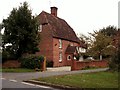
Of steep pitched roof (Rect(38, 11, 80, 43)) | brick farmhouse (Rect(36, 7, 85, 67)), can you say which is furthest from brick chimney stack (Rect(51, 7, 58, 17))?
steep pitched roof (Rect(38, 11, 80, 43))

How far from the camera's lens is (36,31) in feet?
127

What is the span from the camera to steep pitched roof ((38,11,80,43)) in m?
49.0

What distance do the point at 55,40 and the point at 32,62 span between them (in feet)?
48.0

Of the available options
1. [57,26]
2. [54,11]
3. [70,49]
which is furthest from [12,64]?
[54,11]

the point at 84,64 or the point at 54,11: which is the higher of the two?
the point at 54,11

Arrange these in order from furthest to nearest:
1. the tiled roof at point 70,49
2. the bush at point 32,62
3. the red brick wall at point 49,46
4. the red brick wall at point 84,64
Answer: the tiled roof at point 70,49 < the red brick wall at point 49,46 < the red brick wall at point 84,64 < the bush at point 32,62

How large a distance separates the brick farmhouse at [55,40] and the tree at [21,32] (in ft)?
27.7

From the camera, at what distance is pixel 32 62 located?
114ft

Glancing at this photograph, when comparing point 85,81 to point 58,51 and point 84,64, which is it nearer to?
point 84,64

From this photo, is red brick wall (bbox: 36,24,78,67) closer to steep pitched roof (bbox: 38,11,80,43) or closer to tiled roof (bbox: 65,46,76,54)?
steep pitched roof (bbox: 38,11,80,43)

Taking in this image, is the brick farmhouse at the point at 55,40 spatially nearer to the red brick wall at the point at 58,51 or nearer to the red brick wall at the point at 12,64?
the red brick wall at the point at 58,51

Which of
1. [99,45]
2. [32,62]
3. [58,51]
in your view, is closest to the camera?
[32,62]

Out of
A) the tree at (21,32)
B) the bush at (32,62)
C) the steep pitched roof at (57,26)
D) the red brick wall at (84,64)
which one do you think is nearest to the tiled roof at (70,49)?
the steep pitched roof at (57,26)

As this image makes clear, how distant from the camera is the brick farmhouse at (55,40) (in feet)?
157
